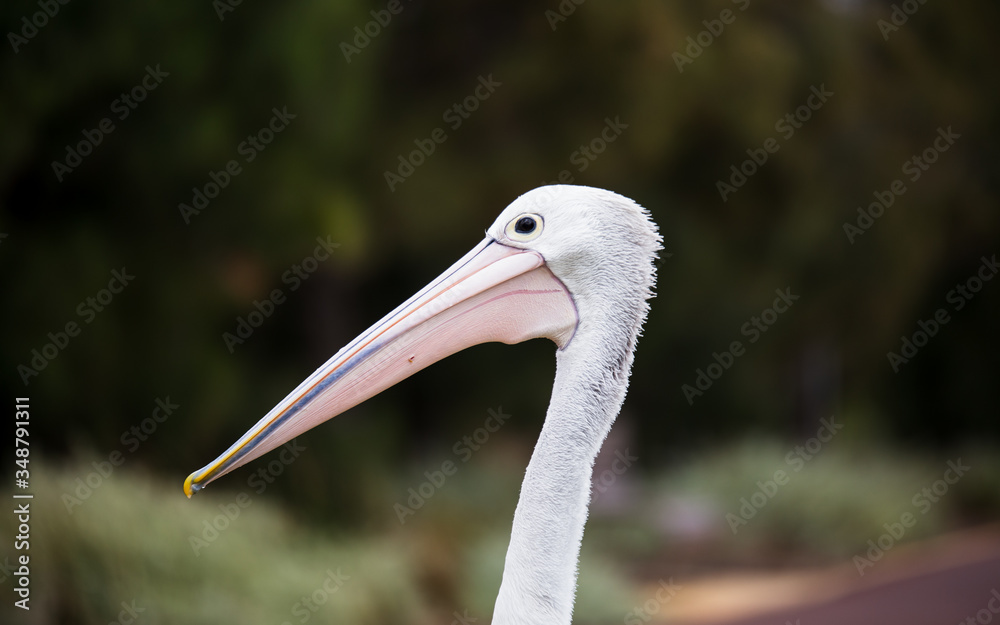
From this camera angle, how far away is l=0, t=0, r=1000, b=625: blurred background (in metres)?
6.73

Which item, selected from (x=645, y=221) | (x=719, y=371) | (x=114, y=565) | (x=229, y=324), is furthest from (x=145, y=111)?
(x=719, y=371)

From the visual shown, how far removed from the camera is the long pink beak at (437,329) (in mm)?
2504

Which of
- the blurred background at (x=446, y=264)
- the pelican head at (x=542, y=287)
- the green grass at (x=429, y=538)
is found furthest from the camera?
the blurred background at (x=446, y=264)

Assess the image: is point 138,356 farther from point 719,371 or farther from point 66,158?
point 719,371

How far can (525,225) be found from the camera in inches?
105

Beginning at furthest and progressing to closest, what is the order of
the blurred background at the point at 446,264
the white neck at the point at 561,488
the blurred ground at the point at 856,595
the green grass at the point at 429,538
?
the blurred ground at the point at 856,595
the blurred background at the point at 446,264
the green grass at the point at 429,538
the white neck at the point at 561,488

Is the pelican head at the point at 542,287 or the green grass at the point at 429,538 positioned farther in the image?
the green grass at the point at 429,538

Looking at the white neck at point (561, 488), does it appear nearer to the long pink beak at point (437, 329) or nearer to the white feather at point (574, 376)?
the white feather at point (574, 376)

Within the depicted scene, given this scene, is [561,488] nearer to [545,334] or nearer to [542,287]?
[545,334]

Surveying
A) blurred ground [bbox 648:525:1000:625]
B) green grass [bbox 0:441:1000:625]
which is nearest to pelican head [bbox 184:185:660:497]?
green grass [bbox 0:441:1000:625]

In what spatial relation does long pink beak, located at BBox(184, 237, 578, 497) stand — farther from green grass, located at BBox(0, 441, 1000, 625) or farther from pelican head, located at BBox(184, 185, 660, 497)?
green grass, located at BBox(0, 441, 1000, 625)

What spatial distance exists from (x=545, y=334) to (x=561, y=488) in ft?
1.32

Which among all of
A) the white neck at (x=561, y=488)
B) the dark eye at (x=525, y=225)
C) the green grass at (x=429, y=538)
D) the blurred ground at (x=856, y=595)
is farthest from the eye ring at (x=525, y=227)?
the blurred ground at (x=856, y=595)

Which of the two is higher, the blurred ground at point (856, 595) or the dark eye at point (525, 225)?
the dark eye at point (525, 225)
